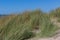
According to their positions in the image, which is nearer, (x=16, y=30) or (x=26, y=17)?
(x=16, y=30)

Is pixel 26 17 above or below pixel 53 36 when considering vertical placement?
above

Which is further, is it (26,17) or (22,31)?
(26,17)

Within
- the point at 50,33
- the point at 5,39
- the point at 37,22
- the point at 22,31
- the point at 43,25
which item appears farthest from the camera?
the point at 37,22

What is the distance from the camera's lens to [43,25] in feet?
27.6

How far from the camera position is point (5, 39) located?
6793 mm

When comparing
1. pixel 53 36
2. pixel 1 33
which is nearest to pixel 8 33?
pixel 1 33

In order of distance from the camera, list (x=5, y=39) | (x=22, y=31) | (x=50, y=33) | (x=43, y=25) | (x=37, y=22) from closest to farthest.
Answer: (x=5, y=39) < (x=22, y=31) < (x=50, y=33) < (x=43, y=25) < (x=37, y=22)

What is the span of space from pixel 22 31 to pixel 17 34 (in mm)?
280

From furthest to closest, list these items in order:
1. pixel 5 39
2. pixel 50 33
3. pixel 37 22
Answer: pixel 37 22
pixel 50 33
pixel 5 39

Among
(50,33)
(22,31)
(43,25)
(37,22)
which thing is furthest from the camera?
(37,22)

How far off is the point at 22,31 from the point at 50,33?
3.44ft

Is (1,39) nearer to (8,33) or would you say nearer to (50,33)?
(8,33)

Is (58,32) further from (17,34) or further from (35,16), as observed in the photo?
(35,16)

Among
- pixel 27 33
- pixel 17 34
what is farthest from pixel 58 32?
pixel 17 34
